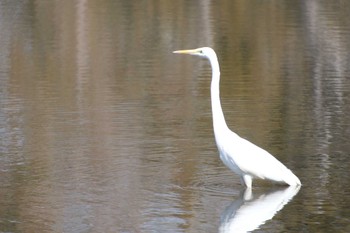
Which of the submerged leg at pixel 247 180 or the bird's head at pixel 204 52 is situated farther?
the bird's head at pixel 204 52

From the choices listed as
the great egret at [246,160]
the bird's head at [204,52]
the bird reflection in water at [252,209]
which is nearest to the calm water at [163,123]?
the bird reflection in water at [252,209]

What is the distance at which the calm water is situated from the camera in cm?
893

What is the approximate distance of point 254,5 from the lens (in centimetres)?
2995

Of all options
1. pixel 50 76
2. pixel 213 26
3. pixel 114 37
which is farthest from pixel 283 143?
pixel 213 26

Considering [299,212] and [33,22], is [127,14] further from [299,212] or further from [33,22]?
[299,212]

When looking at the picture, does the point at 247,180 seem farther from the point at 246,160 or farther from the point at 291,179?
the point at 291,179

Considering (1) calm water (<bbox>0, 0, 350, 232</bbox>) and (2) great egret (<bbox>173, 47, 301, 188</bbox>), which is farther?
(2) great egret (<bbox>173, 47, 301, 188</bbox>)

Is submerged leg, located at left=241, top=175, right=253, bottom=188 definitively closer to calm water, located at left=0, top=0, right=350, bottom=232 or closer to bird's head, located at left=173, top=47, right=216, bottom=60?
calm water, located at left=0, top=0, right=350, bottom=232

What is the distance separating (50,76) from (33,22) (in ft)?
28.3

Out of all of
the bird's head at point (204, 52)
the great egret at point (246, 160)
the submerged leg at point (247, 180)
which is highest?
the bird's head at point (204, 52)

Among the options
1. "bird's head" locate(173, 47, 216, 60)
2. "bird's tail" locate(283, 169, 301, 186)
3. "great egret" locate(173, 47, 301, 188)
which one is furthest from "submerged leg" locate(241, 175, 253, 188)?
"bird's head" locate(173, 47, 216, 60)

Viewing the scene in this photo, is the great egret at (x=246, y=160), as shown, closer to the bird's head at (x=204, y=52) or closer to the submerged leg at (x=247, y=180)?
the submerged leg at (x=247, y=180)

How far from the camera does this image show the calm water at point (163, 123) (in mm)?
8930

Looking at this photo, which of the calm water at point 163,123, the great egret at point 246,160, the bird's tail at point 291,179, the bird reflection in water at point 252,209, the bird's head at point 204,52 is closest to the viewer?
the bird reflection in water at point 252,209
